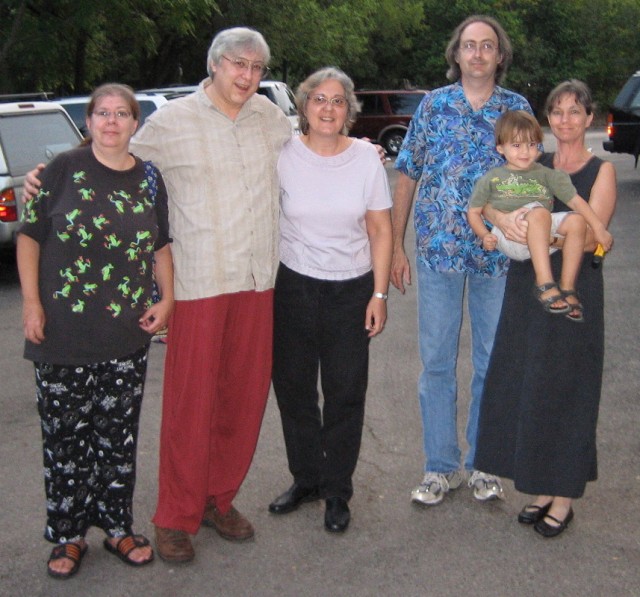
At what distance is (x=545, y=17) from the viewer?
43219 millimetres

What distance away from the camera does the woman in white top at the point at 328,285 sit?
3.97 meters

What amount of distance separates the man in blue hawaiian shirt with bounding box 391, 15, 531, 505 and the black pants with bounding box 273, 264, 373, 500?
37cm

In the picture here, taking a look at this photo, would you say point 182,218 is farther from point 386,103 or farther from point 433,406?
point 386,103

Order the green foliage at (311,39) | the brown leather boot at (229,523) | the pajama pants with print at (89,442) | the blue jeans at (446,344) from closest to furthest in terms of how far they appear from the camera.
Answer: the pajama pants with print at (89,442), the brown leather boot at (229,523), the blue jeans at (446,344), the green foliage at (311,39)

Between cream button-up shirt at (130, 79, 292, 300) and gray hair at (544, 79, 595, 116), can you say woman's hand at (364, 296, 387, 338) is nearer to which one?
cream button-up shirt at (130, 79, 292, 300)

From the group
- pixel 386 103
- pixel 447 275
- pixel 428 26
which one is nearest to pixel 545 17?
pixel 428 26

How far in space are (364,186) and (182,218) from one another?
0.77 metres

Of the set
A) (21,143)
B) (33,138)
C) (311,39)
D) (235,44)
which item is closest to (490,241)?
(235,44)

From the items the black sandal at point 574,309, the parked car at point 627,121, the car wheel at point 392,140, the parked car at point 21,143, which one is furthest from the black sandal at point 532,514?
the car wheel at point 392,140

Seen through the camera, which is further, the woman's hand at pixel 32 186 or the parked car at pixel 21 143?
the parked car at pixel 21 143

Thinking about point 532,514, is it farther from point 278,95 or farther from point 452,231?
point 278,95

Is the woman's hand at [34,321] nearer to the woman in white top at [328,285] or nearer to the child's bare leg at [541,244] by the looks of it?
the woman in white top at [328,285]

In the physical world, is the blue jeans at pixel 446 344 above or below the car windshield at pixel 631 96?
below

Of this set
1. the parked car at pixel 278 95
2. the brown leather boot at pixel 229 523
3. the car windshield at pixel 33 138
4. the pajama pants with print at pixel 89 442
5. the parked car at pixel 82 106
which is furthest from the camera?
the parked car at pixel 278 95
